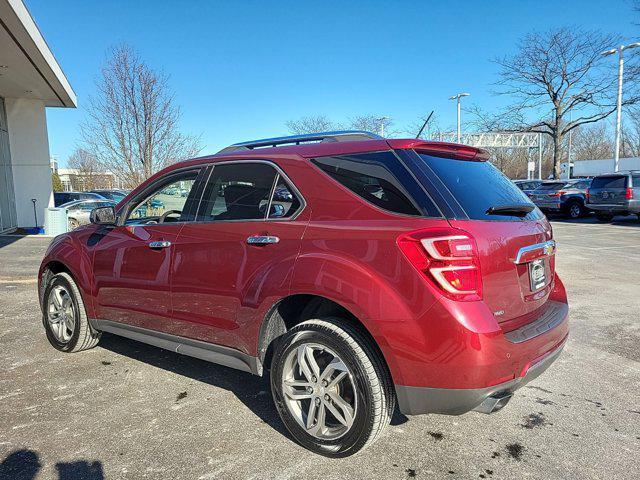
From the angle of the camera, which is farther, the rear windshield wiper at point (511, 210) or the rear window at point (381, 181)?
the rear windshield wiper at point (511, 210)

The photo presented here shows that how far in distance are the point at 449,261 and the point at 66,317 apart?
3.71 metres

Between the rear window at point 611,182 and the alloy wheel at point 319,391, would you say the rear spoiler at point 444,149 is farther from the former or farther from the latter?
the rear window at point 611,182

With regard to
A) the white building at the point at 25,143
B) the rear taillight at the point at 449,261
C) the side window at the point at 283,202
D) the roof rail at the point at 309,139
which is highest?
the white building at the point at 25,143

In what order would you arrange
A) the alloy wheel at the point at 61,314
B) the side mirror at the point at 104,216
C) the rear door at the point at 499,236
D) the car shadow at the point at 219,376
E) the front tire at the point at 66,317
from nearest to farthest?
the rear door at the point at 499,236 → the car shadow at the point at 219,376 → the side mirror at the point at 104,216 → the front tire at the point at 66,317 → the alloy wheel at the point at 61,314

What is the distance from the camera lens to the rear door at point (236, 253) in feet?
9.25

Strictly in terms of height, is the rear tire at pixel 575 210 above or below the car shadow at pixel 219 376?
above

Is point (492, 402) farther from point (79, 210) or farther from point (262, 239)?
point (79, 210)

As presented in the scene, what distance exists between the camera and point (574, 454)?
265cm

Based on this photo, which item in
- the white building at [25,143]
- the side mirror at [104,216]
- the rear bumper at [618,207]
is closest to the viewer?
the side mirror at [104,216]

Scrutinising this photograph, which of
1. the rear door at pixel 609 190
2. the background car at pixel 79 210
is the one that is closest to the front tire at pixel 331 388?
the background car at pixel 79 210

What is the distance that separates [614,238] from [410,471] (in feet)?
43.5

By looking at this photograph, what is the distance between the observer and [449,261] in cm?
228

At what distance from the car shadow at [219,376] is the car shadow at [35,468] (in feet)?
3.37

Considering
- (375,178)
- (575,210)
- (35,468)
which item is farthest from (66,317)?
(575,210)
